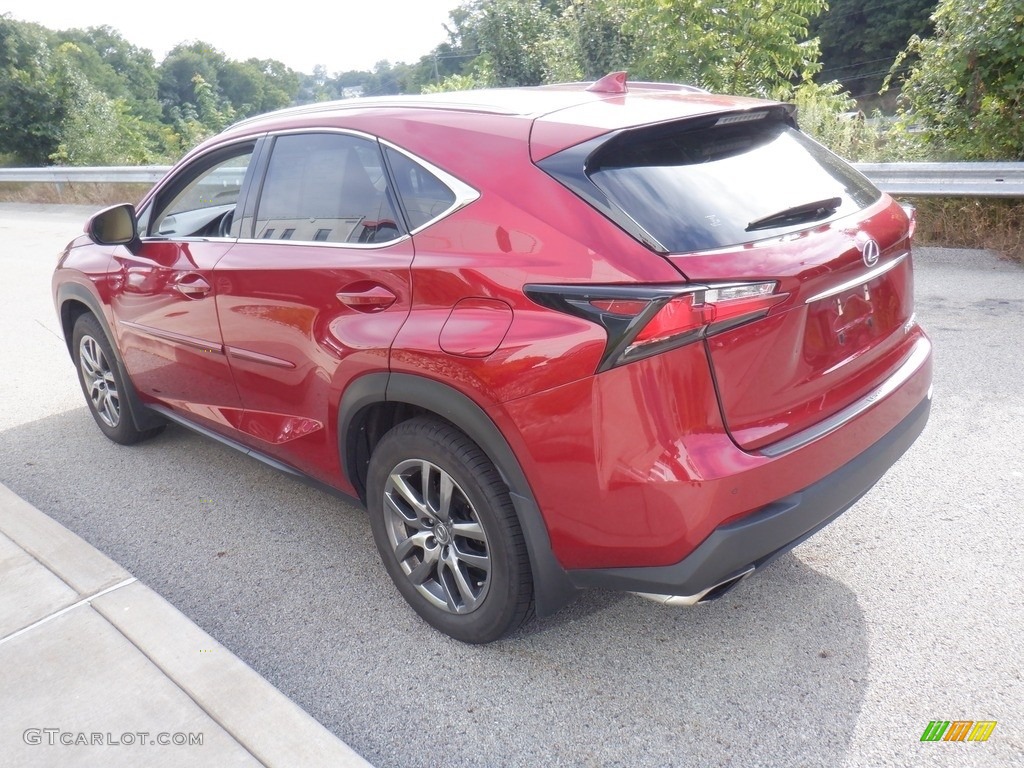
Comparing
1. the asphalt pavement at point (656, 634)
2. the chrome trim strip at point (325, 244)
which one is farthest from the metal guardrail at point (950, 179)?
the chrome trim strip at point (325, 244)

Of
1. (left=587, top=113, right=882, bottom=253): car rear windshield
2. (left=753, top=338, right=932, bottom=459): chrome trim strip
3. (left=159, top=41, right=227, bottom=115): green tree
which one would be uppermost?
(left=159, top=41, right=227, bottom=115): green tree

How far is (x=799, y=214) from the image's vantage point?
257cm

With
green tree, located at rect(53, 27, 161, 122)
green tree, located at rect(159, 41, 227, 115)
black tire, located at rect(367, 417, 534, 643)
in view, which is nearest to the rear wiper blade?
black tire, located at rect(367, 417, 534, 643)

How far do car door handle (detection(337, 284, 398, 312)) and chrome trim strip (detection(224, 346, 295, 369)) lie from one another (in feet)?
1.53

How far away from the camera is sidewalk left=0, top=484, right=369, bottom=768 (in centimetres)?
243

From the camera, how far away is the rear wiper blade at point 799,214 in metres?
2.47

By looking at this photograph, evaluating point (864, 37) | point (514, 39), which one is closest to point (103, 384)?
point (514, 39)

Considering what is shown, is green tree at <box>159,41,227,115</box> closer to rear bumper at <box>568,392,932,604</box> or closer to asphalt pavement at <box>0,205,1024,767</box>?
asphalt pavement at <box>0,205,1024,767</box>

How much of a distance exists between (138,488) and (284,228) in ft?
6.00

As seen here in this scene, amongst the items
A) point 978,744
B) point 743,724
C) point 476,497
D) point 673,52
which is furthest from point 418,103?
point 673,52

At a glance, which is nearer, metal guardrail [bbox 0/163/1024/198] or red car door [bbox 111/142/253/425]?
red car door [bbox 111/142/253/425]

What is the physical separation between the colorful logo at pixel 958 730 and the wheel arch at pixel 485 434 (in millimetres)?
1042

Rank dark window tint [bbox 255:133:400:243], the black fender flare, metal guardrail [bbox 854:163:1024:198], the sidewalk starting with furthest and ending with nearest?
metal guardrail [bbox 854:163:1024:198] → the black fender flare → dark window tint [bbox 255:133:400:243] → the sidewalk

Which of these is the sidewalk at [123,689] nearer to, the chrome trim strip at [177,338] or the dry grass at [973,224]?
the chrome trim strip at [177,338]
